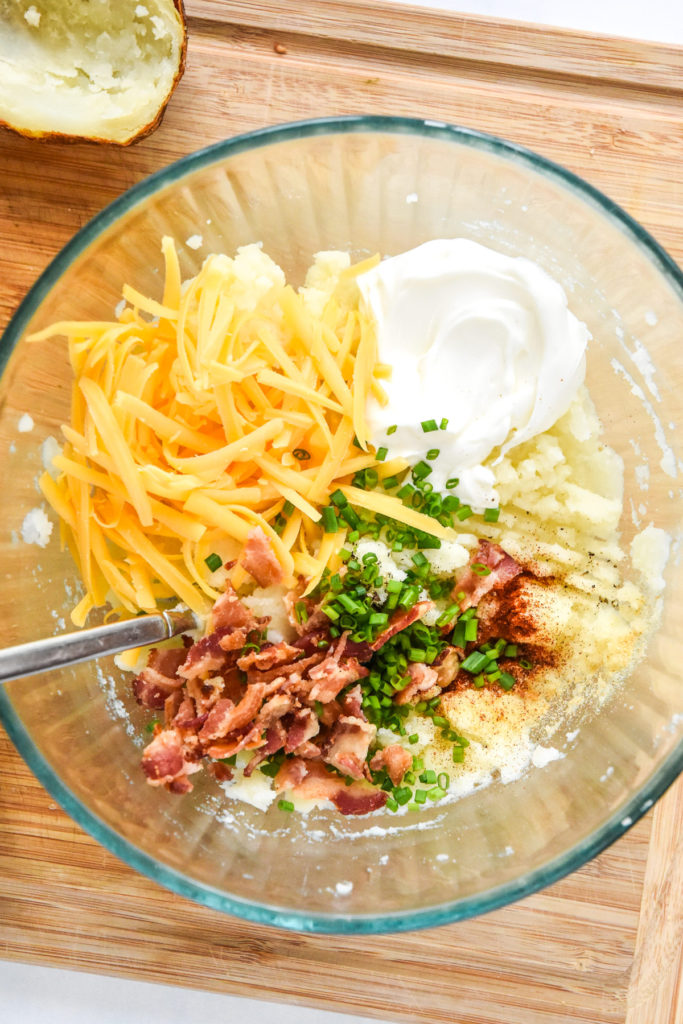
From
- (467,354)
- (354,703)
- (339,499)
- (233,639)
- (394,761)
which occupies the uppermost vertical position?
(467,354)

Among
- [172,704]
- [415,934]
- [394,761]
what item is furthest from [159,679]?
[415,934]

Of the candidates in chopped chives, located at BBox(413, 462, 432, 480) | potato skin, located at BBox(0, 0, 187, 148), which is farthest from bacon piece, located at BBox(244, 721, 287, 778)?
potato skin, located at BBox(0, 0, 187, 148)

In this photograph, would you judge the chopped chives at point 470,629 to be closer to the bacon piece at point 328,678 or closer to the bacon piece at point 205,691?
the bacon piece at point 328,678

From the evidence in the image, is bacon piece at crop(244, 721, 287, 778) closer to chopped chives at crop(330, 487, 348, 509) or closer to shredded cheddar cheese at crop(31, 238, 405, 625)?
shredded cheddar cheese at crop(31, 238, 405, 625)

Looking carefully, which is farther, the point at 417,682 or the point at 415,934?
the point at 415,934

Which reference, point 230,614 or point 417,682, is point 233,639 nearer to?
point 230,614

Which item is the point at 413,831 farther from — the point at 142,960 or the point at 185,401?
the point at 185,401
